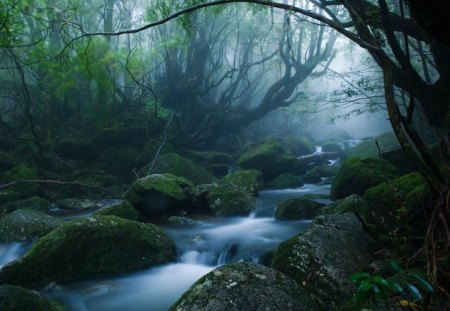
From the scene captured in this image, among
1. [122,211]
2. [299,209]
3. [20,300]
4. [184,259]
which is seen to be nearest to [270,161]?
[299,209]

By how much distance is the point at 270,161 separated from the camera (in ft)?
53.3

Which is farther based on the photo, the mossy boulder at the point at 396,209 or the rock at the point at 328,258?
the mossy boulder at the point at 396,209

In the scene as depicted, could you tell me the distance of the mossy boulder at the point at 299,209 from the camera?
8.55 meters

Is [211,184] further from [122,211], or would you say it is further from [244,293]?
→ [244,293]

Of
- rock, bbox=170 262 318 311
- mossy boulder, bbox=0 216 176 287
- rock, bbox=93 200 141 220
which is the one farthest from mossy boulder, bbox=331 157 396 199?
rock, bbox=93 200 141 220

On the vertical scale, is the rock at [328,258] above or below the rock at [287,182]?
above

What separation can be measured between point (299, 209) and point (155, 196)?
410 cm

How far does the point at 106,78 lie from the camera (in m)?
14.6

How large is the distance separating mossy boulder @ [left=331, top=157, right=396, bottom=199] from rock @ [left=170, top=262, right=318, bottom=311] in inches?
210

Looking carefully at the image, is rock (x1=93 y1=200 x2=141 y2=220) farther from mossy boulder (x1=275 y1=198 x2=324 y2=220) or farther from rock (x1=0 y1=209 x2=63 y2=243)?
mossy boulder (x1=275 y1=198 x2=324 y2=220)

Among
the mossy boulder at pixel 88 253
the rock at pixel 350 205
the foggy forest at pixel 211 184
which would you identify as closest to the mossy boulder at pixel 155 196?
the foggy forest at pixel 211 184

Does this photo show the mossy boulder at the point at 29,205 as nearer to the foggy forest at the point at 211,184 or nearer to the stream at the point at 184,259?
the foggy forest at the point at 211,184

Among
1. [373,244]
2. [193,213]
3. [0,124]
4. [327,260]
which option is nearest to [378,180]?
[373,244]

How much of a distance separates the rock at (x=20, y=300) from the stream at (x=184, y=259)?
1.30 meters
